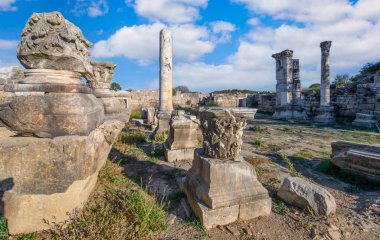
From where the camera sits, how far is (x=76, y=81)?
290 cm

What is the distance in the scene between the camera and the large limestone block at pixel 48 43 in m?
2.62

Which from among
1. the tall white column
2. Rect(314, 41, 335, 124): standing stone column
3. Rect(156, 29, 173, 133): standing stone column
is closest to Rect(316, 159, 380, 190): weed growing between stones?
Rect(156, 29, 173, 133): standing stone column

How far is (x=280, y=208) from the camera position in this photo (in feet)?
9.64

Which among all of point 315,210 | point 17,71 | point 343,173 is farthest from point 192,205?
point 17,71

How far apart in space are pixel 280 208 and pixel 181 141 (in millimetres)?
2801

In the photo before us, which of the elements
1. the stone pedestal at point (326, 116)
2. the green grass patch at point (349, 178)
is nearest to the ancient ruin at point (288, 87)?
the stone pedestal at point (326, 116)

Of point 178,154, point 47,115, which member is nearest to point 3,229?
point 47,115

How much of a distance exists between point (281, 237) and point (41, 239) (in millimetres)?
2544

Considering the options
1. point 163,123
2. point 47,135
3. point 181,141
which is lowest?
point 181,141

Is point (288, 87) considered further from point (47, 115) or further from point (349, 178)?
point (47, 115)

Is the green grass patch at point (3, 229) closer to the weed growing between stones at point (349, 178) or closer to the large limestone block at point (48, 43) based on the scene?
the large limestone block at point (48, 43)

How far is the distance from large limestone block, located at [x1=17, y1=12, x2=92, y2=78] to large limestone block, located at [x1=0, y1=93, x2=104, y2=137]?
0.50 metres

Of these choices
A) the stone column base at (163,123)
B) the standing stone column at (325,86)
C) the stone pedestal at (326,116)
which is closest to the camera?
the stone column base at (163,123)

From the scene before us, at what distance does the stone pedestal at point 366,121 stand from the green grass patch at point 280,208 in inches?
428
